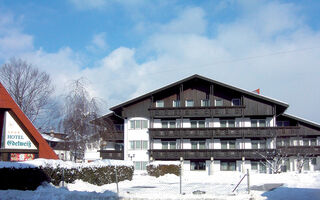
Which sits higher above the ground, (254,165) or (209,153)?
(209,153)

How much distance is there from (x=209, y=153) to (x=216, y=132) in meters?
2.51

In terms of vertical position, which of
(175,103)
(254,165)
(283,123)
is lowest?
(254,165)

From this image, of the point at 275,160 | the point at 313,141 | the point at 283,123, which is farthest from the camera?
the point at 283,123

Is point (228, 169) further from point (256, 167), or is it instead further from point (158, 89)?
point (158, 89)

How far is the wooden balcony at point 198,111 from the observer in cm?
4372

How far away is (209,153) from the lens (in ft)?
143

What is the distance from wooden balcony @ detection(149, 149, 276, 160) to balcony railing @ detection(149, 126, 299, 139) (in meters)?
1.61

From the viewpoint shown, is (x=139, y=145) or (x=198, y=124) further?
(x=139, y=145)

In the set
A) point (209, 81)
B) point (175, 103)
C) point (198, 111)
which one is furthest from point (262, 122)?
point (175, 103)

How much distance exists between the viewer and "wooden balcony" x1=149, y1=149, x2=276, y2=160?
141ft

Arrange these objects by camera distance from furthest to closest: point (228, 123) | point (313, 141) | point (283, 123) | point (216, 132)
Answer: point (283, 123), point (313, 141), point (228, 123), point (216, 132)

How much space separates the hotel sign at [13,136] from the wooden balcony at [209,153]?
2122 centimetres

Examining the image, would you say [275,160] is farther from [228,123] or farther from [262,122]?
[228,123]

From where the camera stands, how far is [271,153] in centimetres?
4219
